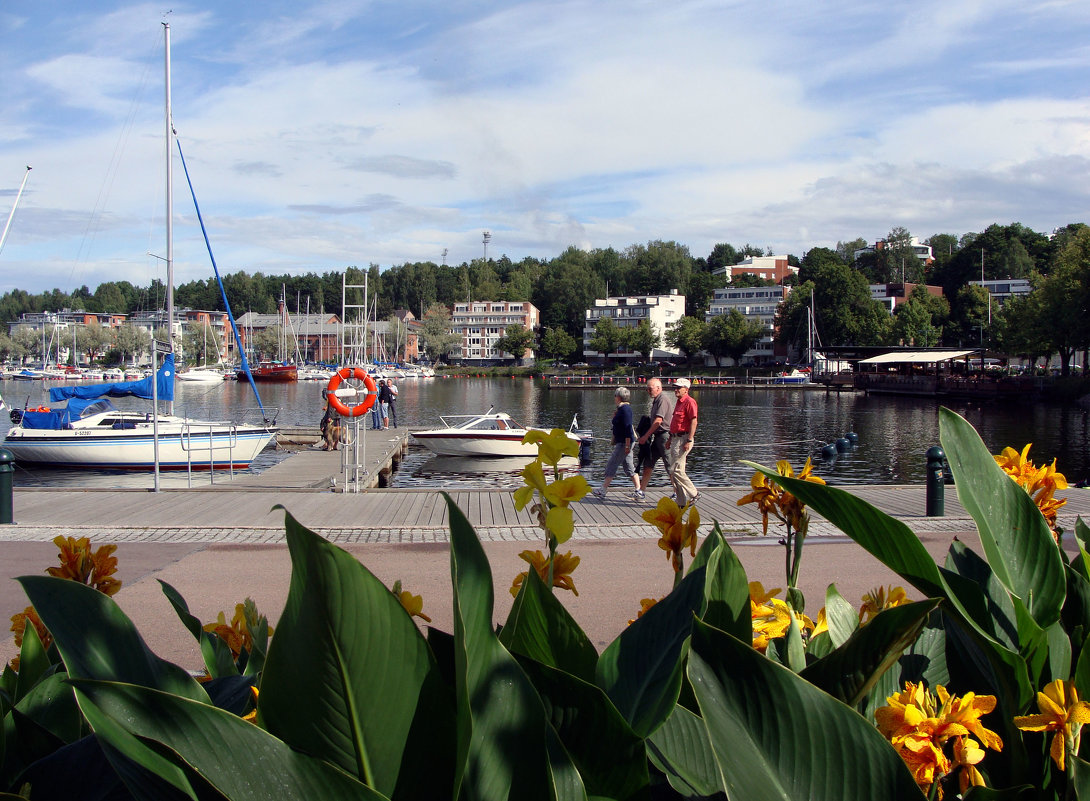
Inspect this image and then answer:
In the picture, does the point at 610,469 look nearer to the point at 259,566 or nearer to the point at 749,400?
the point at 259,566

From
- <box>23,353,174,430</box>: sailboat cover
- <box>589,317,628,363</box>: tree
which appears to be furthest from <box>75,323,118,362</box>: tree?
<box>23,353,174,430</box>: sailboat cover

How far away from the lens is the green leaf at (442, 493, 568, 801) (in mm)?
991

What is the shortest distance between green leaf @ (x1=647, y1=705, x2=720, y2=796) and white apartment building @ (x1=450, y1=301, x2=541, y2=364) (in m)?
132

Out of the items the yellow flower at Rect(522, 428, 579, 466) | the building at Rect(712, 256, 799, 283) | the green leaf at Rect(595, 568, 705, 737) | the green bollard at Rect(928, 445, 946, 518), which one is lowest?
the green bollard at Rect(928, 445, 946, 518)

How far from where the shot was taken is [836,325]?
302 feet

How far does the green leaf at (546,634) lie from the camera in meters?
1.24

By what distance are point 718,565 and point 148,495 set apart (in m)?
12.2

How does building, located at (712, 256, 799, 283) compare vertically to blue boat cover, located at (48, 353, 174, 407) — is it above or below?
above

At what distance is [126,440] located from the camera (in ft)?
68.1

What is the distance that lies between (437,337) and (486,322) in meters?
18.6

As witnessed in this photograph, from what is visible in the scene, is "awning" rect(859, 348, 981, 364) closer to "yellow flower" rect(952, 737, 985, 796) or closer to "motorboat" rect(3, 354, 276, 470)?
"motorboat" rect(3, 354, 276, 470)

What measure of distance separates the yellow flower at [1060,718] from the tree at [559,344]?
121078mm

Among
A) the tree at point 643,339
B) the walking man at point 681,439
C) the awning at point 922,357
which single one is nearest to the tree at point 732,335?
the tree at point 643,339

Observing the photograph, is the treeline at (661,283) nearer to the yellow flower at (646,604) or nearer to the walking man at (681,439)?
the walking man at (681,439)
